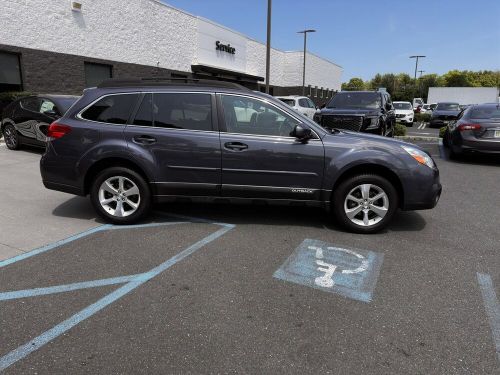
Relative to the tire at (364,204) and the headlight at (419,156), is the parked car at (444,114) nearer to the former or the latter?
the headlight at (419,156)

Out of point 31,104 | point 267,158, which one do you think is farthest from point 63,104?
point 267,158

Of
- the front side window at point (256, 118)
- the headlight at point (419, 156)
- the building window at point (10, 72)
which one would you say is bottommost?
the headlight at point (419, 156)

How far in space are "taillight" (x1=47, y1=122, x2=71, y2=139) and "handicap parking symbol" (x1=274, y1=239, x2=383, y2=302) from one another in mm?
3111

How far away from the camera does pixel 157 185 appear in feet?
Answer: 16.3

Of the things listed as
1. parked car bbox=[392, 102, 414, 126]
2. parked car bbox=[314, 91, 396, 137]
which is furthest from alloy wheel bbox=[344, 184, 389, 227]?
parked car bbox=[392, 102, 414, 126]

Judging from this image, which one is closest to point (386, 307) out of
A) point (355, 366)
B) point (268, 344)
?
point (355, 366)

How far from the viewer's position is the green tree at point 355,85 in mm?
99206

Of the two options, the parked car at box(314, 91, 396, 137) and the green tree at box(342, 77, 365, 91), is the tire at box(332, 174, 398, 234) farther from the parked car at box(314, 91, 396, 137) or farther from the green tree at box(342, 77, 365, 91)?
the green tree at box(342, 77, 365, 91)

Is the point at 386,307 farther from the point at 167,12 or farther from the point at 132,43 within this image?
the point at 167,12

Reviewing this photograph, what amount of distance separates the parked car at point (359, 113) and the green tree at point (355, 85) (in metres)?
90.5

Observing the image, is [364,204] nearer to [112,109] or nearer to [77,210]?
[112,109]

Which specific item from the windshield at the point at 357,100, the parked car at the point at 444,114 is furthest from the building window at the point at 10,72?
the parked car at the point at 444,114

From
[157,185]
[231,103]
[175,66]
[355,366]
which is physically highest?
[175,66]

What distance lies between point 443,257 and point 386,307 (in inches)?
55.7
